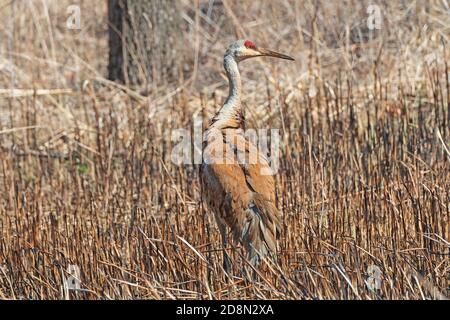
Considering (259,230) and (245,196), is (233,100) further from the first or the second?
(259,230)

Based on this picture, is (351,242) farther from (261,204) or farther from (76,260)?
(76,260)

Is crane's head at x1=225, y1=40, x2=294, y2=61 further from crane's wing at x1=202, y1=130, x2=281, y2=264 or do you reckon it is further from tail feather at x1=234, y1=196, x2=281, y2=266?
tail feather at x1=234, y1=196, x2=281, y2=266

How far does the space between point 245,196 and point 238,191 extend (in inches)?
1.8

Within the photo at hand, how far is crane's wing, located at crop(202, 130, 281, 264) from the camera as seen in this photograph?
4.55 m

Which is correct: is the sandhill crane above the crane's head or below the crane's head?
below

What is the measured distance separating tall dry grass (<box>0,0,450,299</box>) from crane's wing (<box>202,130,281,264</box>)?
5.0 inches

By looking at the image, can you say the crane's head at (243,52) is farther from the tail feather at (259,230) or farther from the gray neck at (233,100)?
the tail feather at (259,230)

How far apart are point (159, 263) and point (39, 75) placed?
4.39 meters

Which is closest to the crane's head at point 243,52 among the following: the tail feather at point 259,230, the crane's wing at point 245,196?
the crane's wing at point 245,196

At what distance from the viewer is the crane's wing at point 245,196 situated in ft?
14.9

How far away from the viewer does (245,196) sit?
4.67 m

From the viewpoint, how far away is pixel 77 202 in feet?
18.7

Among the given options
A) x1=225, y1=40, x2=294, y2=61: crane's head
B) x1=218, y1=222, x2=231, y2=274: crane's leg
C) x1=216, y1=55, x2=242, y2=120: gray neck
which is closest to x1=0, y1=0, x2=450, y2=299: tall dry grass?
x1=218, y1=222, x2=231, y2=274: crane's leg
